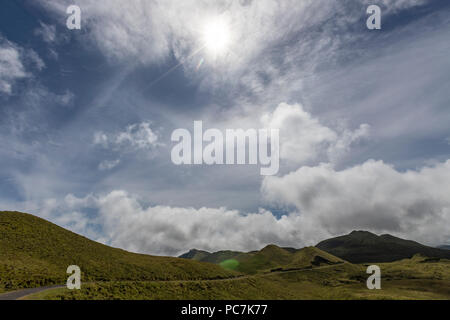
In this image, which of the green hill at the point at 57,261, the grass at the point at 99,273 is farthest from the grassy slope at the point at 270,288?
the green hill at the point at 57,261

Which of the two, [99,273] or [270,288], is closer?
[99,273]

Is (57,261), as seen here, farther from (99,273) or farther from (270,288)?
(270,288)

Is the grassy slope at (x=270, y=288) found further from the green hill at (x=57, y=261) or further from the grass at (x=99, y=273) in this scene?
the green hill at (x=57, y=261)

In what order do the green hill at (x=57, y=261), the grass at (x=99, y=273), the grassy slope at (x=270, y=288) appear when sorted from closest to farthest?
the grassy slope at (x=270, y=288), the grass at (x=99, y=273), the green hill at (x=57, y=261)

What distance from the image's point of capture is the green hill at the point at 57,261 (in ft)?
165

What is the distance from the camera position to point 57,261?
6328 centimetres

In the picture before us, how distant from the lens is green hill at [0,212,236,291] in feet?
165

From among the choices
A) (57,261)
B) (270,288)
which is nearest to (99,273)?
(57,261)

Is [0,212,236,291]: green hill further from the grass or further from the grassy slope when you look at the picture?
the grassy slope

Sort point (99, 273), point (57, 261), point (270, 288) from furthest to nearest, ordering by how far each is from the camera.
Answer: point (270, 288) → point (57, 261) → point (99, 273)

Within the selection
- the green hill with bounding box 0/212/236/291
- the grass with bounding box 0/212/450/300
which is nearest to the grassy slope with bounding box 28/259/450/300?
the grass with bounding box 0/212/450/300
